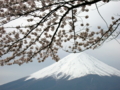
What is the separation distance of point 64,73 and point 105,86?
4770 cm

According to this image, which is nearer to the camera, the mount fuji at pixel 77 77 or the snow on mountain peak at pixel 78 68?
the mount fuji at pixel 77 77

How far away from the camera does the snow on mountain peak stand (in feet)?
516

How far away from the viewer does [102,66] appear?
165 m

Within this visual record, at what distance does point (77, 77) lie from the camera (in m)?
152

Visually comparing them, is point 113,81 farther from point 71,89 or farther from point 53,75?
point 53,75

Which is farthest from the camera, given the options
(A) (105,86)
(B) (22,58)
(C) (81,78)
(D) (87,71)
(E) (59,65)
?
(E) (59,65)

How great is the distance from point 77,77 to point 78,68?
16.7 m

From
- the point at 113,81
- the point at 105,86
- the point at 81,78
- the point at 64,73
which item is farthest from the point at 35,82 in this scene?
the point at 113,81

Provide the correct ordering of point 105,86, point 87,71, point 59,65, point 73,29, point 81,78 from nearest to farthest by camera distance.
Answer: point 73,29, point 105,86, point 81,78, point 87,71, point 59,65

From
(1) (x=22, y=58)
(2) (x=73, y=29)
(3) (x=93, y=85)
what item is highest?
(2) (x=73, y=29)

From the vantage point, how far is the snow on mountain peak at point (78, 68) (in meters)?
157

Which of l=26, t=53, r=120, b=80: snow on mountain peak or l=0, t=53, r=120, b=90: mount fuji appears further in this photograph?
l=26, t=53, r=120, b=80: snow on mountain peak

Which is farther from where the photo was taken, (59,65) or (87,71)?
(59,65)

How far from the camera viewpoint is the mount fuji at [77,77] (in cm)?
14075
